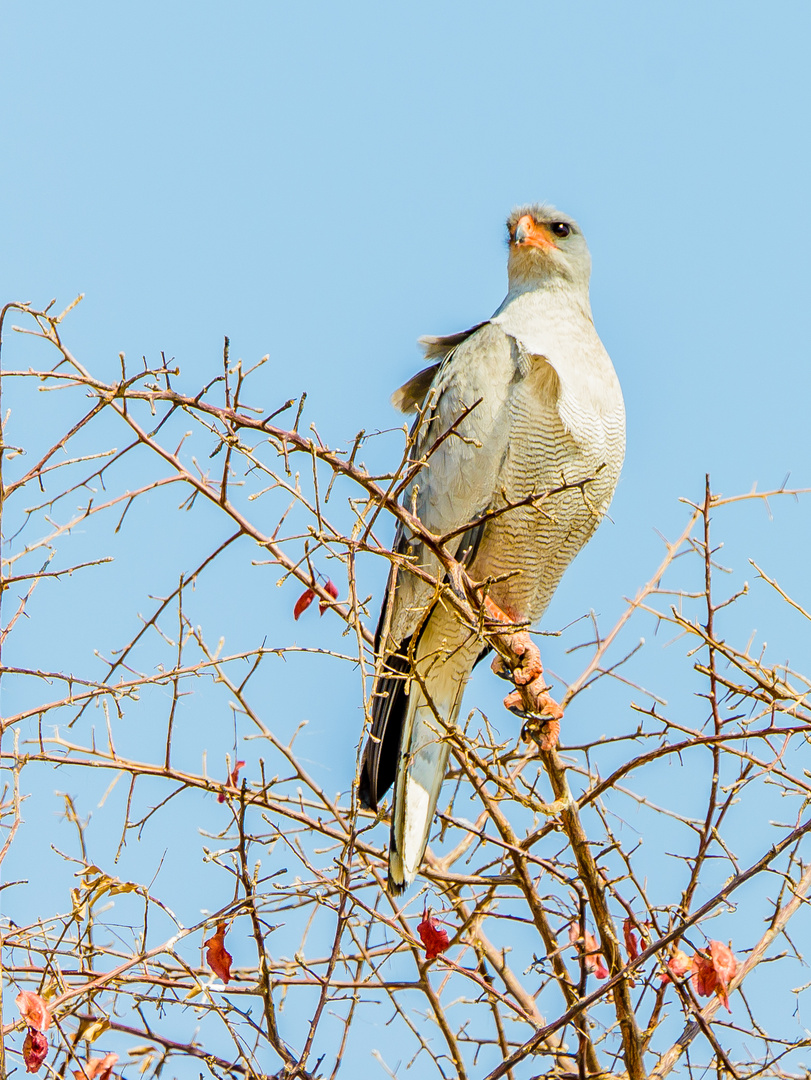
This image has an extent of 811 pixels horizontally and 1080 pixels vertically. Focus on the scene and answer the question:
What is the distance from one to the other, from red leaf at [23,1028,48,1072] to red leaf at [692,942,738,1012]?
4.70ft

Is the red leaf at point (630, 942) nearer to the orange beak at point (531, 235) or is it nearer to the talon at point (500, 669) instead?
the talon at point (500, 669)

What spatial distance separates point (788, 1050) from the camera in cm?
274

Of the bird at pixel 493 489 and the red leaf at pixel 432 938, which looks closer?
the red leaf at pixel 432 938

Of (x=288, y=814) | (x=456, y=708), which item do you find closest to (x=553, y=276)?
(x=456, y=708)

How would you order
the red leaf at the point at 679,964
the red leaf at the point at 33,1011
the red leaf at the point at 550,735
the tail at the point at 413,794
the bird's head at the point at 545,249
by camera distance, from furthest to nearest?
the bird's head at the point at 545,249, the tail at the point at 413,794, the red leaf at the point at 550,735, the red leaf at the point at 679,964, the red leaf at the point at 33,1011

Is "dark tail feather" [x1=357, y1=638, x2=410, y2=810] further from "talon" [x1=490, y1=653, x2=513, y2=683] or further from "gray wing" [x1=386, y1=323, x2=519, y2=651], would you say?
"talon" [x1=490, y1=653, x2=513, y2=683]

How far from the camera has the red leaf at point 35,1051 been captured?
7.50ft

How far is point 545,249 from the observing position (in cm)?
487

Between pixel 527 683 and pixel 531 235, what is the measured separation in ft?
7.08

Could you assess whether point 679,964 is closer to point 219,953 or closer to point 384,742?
point 219,953

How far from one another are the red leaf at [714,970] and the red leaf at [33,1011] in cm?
143

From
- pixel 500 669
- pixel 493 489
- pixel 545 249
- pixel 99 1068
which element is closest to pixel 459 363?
pixel 493 489

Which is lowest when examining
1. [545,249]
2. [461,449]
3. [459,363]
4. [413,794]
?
[413,794]

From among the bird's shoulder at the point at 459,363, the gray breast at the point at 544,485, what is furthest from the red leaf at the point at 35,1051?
the bird's shoulder at the point at 459,363
